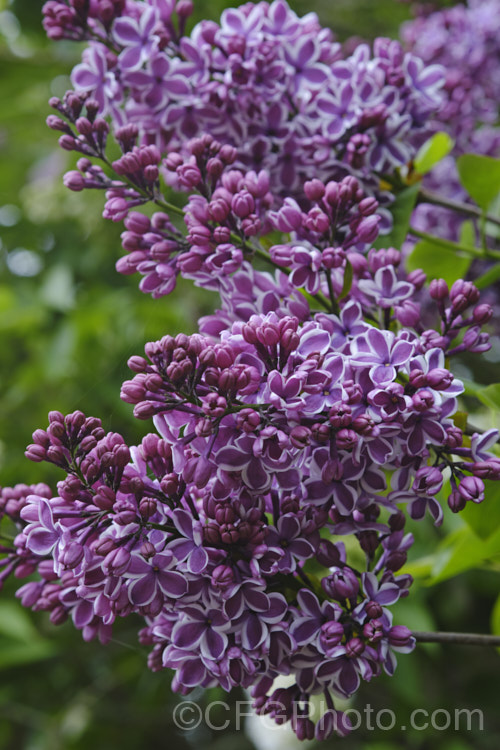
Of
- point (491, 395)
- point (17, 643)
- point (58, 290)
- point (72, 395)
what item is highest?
point (491, 395)

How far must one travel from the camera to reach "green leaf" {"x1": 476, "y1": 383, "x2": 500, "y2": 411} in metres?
0.56

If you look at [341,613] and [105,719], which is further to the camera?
[105,719]

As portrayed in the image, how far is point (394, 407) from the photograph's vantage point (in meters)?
0.43

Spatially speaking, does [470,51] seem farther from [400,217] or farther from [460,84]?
[400,217]

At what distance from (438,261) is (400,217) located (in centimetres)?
12

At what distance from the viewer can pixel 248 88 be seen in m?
0.61

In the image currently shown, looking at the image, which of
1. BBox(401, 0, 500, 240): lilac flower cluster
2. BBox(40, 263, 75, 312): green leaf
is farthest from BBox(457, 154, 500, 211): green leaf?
BBox(40, 263, 75, 312): green leaf

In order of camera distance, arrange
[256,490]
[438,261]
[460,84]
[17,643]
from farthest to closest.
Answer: [17,643] < [460,84] < [438,261] < [256,490]

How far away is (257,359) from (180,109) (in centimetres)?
30

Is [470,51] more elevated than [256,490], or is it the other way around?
[470,51]

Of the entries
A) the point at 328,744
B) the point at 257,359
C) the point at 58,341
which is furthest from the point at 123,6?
the point at 328,744

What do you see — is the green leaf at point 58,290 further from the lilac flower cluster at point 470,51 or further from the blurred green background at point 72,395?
the lilac flower cluster at point 470,51

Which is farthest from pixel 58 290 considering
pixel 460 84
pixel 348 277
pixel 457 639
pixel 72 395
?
pixel 457 639

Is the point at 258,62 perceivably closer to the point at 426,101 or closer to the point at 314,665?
the point at 426,101
